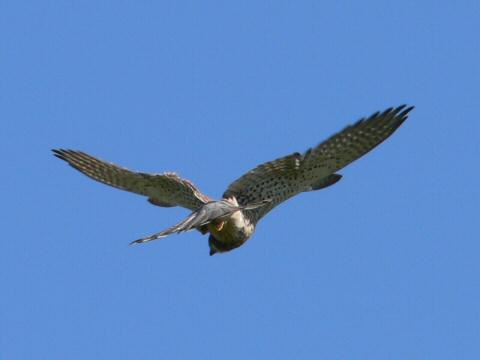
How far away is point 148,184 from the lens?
1403 centimetres

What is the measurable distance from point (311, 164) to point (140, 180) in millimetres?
2119

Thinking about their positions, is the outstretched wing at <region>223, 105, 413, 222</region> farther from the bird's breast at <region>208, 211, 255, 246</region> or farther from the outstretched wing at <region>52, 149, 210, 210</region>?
the outstretched wing at <region>52, 149, 210, 210</region>

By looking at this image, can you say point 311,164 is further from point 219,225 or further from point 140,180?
point 140,180

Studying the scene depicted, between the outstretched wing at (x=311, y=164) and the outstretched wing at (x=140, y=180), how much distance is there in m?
0.49

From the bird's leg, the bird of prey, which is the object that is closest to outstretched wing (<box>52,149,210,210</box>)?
the bird of prey

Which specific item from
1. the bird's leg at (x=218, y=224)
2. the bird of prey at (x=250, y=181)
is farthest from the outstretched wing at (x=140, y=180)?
the bird's leg at (x=218, y=224)

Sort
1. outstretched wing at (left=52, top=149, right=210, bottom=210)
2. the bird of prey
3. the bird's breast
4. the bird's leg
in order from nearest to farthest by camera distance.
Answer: the bird of prey, the bird's leg, the bird's breast, outstretched wing at (left=52, top=149, right=210, bottom=210)

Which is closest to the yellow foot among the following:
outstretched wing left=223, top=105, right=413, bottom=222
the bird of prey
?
the bird of prey

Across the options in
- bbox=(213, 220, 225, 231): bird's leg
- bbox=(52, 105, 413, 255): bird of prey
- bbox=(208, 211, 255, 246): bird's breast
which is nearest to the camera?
bbox=(52, 105, 413, 255): bird of prey

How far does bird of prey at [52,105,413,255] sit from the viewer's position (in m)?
13.2

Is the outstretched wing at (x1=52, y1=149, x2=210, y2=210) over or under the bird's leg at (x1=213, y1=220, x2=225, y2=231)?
over

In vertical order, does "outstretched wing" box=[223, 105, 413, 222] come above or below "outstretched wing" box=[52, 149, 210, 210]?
below

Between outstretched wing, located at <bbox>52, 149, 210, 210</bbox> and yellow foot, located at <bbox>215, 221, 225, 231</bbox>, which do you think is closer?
yellow foot, located at <bbox>215, 221, 225, 231</bbox>

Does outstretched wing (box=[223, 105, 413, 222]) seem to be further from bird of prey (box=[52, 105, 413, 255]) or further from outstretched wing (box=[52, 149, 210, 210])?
outstretched wing (box=[52, 149, 210, 210])
